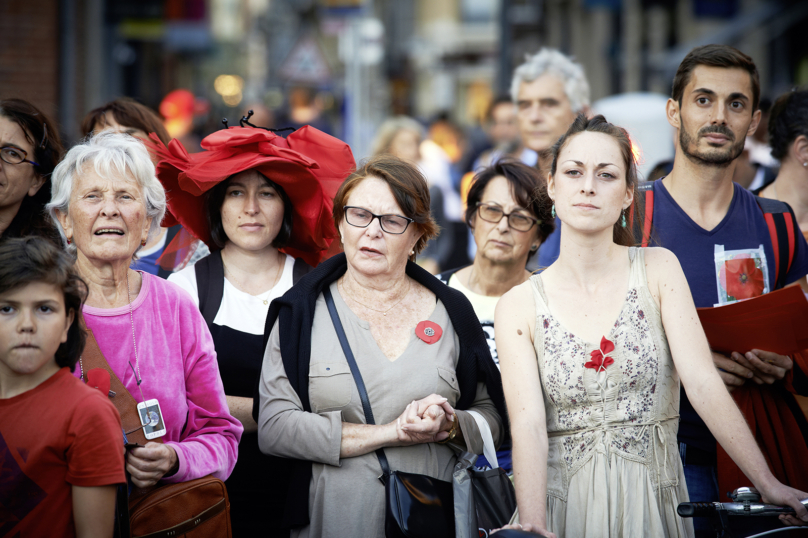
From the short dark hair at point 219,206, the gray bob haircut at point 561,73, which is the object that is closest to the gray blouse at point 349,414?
the short dark hair at point 219,206

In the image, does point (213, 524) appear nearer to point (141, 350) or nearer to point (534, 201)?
point (141, 350)

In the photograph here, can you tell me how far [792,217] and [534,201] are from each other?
4.15 feet

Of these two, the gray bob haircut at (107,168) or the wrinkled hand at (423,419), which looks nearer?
the wrinkled hand at (423,419)

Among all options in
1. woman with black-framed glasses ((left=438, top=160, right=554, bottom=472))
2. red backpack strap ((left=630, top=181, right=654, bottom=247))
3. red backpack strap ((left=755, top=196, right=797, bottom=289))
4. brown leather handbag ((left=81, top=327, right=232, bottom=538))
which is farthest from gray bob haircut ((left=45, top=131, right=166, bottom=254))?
red backpack strap ((left=755, top=196, right=797, bottom=289))

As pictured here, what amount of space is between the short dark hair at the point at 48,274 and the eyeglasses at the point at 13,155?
3.61ft

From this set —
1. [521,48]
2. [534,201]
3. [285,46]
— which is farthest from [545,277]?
[285,46]

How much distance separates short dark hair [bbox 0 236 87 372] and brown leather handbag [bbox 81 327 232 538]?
0.25 meters

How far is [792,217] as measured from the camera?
11.9ft

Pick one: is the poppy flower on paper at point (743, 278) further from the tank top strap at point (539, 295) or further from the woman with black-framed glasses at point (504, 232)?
the tank top strap at point (539, 295)

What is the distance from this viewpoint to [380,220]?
3.09 m

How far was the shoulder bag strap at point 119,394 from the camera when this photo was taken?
2.71 metres

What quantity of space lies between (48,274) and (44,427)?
18.7 inches

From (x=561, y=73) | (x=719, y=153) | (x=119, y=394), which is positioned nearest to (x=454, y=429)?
(x=119, y=394)

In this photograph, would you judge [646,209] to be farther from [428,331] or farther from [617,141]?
[428,331]
